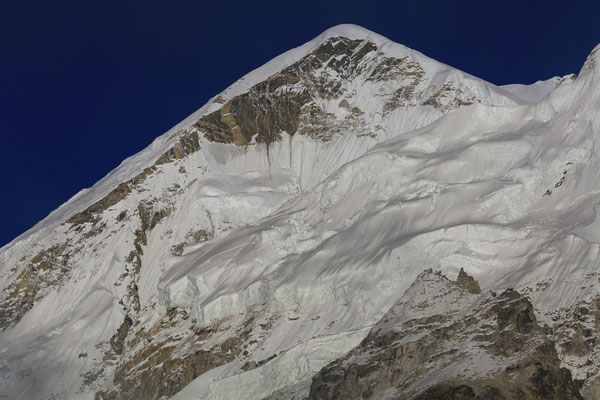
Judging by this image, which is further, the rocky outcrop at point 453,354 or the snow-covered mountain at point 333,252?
the snow-covered mountain at point 333,252

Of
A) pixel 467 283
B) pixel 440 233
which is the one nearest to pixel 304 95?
pixel 440 233

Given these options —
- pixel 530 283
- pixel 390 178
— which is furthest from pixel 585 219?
pixel 390 178

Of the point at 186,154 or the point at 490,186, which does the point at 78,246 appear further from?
the point at 490,186

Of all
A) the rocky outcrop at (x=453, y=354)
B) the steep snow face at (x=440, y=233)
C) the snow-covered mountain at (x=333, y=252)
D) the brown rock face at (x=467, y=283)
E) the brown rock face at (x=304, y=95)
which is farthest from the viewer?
the brown rock face at (x=304, y=95)

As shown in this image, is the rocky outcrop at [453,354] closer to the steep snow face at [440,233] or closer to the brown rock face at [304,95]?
the steep snow face at [440,233]

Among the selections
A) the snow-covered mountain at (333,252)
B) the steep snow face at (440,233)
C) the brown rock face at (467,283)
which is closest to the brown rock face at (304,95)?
the snow-covered mountain at (333,252)

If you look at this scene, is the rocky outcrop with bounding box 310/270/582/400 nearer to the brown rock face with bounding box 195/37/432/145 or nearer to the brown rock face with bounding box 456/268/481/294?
the brown rock face with bounding box 456/268/481/294

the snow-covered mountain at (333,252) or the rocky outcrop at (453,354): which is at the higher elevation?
the snow-covered mountain at (333,252)
